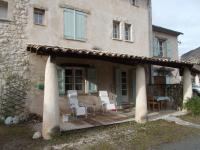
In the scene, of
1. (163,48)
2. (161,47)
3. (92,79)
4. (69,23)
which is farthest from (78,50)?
(163,48)

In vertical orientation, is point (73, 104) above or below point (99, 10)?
below

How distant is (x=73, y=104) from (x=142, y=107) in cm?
306

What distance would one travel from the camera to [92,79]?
557 inches

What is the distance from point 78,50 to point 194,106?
296 inches

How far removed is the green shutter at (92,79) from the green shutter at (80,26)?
1.70 metres

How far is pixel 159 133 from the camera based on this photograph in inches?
387

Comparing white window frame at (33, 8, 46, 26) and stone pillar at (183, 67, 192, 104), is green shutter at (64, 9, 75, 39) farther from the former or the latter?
stone pillar at (183, 67, 192, 104)

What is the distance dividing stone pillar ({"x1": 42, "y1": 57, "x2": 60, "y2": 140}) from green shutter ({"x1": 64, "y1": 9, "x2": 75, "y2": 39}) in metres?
4.55

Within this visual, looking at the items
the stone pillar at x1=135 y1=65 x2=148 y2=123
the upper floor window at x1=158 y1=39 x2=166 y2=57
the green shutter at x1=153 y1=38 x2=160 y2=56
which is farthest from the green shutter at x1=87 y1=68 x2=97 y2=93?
the upper floor window at x1=158 y1=39 x2=166 y2=57

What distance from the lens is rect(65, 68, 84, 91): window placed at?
1338 centimetres

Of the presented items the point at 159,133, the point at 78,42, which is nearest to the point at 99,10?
the point at 78,42

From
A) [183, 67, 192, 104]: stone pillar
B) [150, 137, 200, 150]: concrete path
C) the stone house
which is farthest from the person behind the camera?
[183, 67, 192, 104]: stone pillar

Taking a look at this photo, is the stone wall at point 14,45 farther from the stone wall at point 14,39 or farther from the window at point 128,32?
the window at point 128,32

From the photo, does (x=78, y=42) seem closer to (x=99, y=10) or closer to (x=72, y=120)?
(x=99, y=10)
